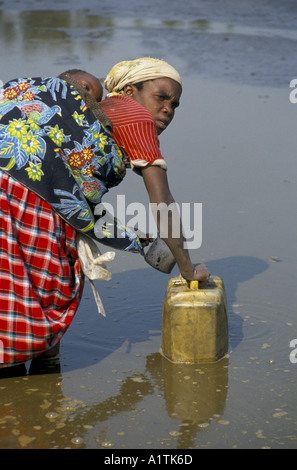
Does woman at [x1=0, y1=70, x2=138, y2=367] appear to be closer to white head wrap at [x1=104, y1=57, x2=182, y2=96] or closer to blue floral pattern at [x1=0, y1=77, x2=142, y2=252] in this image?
blue floral pattern at [x1=0, y1=77, x2=142, y2=252]

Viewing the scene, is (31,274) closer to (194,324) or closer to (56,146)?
(56,146)

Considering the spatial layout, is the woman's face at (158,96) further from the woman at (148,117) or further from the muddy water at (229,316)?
the muddy water at (229,316)

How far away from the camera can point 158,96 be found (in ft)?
11.5

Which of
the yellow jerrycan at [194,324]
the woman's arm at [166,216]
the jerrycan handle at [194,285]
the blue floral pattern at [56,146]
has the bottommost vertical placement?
the yellow jerrycan at [194,324]

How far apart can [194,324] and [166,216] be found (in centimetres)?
54

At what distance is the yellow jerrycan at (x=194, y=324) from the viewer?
3.62 metres

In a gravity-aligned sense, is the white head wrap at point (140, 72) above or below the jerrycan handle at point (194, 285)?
above

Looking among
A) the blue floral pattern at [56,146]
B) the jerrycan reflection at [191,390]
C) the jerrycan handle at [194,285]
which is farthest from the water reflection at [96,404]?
the blue floral pattern at [56,146]

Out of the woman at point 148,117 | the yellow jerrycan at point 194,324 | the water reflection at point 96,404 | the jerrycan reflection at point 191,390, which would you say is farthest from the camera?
the yellow jerrycan at point 194,324

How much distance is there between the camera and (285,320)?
4152mm

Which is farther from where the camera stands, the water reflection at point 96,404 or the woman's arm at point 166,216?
the woman's arm at point 166,216

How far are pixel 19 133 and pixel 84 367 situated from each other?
3.70ft

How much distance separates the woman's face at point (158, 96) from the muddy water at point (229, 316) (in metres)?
1.13

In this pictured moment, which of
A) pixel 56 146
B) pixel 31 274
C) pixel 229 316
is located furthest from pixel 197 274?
pixel 56 146
